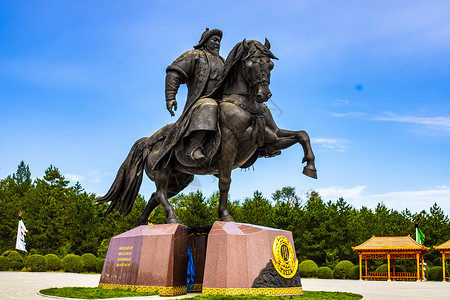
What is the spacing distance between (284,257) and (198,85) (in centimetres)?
378

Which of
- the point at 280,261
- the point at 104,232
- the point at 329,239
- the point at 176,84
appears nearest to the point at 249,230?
the point at 280,261

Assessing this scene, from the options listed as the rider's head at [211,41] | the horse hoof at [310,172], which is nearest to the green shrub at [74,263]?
the rider's head at [211,41]

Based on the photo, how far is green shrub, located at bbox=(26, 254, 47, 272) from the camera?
2561cm

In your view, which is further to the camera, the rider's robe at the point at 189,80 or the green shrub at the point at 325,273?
the green shrub at the point at 325,273

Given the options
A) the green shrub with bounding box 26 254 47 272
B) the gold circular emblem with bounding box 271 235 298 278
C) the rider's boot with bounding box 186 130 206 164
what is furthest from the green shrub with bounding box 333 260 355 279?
the rider's boot with bounding box 186 130 206 164

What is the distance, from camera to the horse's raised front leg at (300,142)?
8258mm

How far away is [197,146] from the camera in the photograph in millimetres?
8367

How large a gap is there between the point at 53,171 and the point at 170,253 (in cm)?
3669

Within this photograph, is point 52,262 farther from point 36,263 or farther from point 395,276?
point 395,276

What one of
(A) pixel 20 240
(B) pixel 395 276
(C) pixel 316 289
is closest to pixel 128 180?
(C) pixel 316 289

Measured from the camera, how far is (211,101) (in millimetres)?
8375

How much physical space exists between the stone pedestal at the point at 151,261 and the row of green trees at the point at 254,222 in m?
19.2

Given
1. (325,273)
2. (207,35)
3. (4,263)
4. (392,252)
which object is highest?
(207,35)

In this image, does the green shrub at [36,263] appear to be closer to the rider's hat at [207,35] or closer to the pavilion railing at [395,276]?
the pavilion railing at [395,276]
